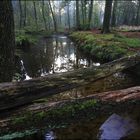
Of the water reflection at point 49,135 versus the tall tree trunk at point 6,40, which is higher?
the tall tree trunk at point 6,40

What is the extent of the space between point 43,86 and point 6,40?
6.46 feet

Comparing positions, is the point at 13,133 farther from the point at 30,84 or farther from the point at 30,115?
the point at 30,84

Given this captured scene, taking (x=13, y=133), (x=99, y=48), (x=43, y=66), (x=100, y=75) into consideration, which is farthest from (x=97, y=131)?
(x=99, y=48)

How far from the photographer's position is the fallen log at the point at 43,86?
5199 millimetres

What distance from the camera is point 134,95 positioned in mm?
5758

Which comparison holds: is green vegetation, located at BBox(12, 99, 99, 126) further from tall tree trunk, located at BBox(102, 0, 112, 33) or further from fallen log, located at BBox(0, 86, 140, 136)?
tall tree trunk, located at BBox(102, 0, 112, 33)

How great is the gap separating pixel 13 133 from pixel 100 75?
9.93 ft

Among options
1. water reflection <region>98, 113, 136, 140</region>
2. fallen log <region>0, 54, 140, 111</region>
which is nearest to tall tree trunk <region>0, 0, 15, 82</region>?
fallen log <region>0, 54, 140, 111</region>

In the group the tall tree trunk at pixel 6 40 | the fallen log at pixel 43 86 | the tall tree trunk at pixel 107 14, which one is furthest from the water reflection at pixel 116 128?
the tall tree trunk at pixel 107 14

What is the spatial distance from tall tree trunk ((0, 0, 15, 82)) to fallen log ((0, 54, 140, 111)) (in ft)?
5.08

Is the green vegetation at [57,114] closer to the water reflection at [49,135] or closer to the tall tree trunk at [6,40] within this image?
the water reflection at [49,135]

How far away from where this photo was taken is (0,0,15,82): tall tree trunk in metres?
6.85

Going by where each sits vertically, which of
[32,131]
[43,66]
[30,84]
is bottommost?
[43,66]

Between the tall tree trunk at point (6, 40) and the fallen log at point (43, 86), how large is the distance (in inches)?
60.9
